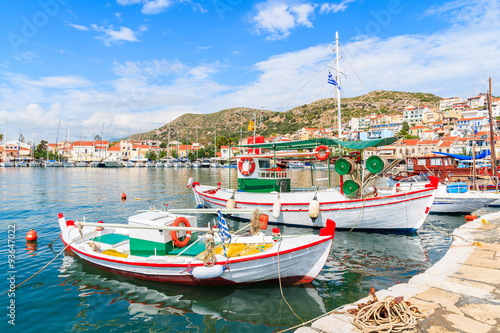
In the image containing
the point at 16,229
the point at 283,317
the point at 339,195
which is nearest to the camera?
the point at 283,317

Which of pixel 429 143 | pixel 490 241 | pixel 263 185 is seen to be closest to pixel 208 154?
pixel 429 143

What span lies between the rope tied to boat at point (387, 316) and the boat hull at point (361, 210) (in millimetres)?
8903

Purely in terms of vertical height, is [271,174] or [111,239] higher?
[271,174]

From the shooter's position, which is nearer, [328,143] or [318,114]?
[328,143]

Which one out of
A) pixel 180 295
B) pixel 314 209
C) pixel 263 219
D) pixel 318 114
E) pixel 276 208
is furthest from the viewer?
pixel 318 114

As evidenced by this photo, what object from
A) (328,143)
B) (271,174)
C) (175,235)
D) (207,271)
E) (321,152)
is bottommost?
(207,271)

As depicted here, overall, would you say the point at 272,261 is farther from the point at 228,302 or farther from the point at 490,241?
the point at 490,241

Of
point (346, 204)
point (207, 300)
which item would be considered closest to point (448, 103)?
point (346, 204)

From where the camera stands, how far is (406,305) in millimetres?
5188

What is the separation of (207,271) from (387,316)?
4.44 meters

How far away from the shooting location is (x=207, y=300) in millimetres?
7727

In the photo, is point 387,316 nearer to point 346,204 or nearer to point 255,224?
point 255,224

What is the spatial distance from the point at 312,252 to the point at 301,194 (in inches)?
296

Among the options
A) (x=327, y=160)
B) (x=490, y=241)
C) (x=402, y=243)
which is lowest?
(x=402, y=243)
